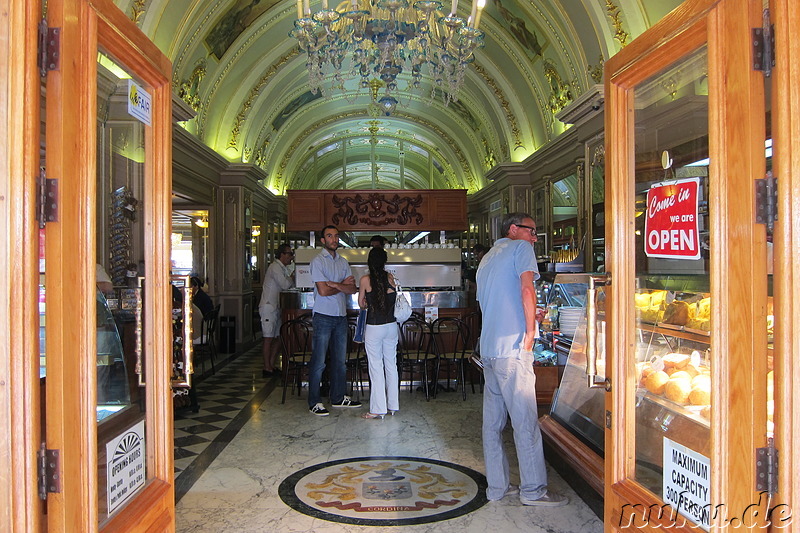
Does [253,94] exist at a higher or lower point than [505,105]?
higher

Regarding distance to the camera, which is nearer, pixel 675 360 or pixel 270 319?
pixel 675 360

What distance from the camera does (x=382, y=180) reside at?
2861 cm

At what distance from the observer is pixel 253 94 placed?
11188 millimetres

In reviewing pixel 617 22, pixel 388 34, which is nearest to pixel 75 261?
pixel 388 34

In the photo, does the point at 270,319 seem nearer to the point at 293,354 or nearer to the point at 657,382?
the point at 293,354

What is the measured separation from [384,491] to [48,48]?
3047mm

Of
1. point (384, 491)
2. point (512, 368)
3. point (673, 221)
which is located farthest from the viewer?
point (384, 491)

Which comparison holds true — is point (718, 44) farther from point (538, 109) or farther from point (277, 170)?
point (277, 170)

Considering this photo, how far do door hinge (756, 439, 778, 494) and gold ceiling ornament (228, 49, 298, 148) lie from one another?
35.0 feet

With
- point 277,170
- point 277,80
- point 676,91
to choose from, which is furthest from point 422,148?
point 676,91

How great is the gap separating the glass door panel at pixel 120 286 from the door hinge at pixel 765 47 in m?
1.86

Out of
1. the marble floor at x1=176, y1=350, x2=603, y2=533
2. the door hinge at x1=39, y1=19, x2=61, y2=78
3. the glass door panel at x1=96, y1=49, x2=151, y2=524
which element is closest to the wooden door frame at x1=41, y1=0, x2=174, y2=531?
the door hinge at x1=39, y1=19, x2=61, y2=78

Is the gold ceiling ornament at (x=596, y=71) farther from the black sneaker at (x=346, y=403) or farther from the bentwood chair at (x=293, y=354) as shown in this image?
the black sneaker at (x=346, y=403)

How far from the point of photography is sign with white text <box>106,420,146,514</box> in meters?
2.02
